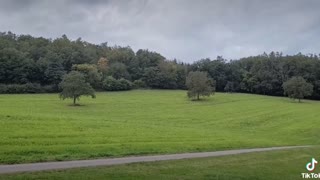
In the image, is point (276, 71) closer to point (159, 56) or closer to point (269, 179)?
point (159, 56)

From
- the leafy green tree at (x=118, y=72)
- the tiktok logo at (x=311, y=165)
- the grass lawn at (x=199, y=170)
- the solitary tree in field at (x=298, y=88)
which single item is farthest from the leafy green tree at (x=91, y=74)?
the tiktok logo at (x=311, y=165)

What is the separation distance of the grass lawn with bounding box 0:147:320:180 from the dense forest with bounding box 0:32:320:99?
8965 cm

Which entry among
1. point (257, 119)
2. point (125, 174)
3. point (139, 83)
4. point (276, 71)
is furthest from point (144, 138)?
point (276, 71)

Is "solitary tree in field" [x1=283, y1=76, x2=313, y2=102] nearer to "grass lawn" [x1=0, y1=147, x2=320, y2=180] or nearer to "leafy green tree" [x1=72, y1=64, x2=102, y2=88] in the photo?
"leafy green tree" [x1=72, y1=64, x2=102, y2=88]

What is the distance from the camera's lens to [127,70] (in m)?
138

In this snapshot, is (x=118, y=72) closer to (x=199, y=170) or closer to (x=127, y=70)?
(x=127, y=70)

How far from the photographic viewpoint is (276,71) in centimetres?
13012

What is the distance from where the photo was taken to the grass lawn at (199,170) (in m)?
13.7

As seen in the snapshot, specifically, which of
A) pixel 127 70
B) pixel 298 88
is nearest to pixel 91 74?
pixel 127 70

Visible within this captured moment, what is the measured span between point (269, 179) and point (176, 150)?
991cm

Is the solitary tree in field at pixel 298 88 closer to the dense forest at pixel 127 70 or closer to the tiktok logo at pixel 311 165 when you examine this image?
the dense forest at pixel 127 70

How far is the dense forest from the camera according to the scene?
10838 cm

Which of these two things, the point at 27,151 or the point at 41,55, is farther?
the point at 41,55

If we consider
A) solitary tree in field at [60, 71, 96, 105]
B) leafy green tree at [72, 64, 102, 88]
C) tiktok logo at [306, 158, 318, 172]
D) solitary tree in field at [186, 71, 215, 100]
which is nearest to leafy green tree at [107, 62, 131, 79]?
leafy green tree at [72, 64, 102, 88]
